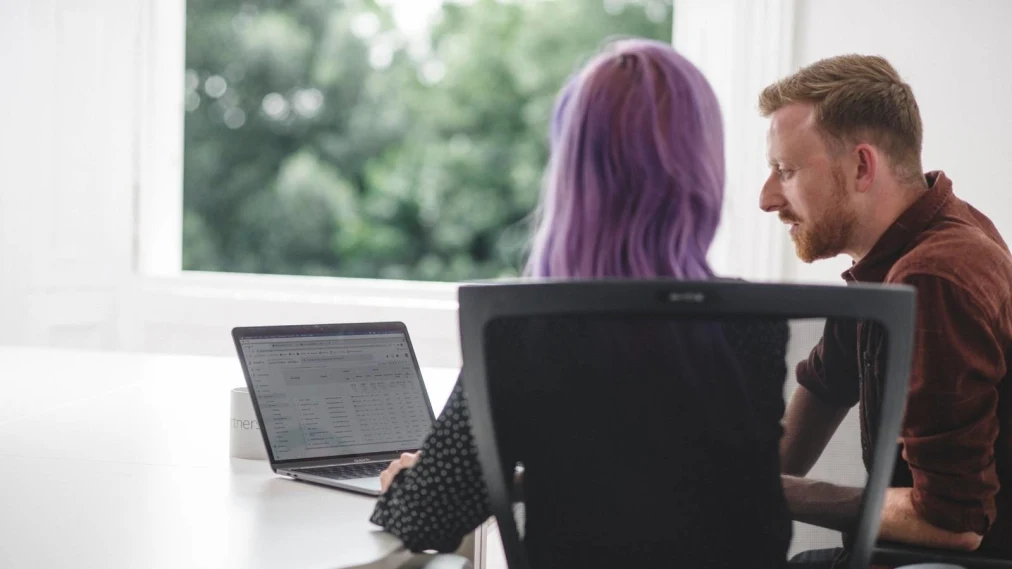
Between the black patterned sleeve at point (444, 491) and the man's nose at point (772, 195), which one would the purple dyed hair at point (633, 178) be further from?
the man's nose at point (772, 195)

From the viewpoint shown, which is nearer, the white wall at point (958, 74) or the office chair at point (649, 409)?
the office chair at point (649, 409)

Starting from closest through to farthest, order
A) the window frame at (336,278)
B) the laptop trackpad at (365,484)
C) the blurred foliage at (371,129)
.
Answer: the laptop trackpad at (365,484), the window frame at (336,278), the blurred foliage at (371,129)

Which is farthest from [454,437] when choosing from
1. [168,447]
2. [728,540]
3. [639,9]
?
[639,9]

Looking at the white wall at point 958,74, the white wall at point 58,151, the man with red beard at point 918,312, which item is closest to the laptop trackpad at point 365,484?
the man with red beard at point 918,312

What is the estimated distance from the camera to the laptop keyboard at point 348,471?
55.1 inches

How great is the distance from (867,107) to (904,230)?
0.18 metres

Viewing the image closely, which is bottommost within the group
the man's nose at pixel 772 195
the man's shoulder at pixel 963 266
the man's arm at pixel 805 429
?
the man's arm at pixel 805 429

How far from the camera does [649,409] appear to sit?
2.87 ft

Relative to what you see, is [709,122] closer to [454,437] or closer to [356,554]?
[454,437]

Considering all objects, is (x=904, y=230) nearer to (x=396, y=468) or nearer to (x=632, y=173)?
(x=632, y=173)

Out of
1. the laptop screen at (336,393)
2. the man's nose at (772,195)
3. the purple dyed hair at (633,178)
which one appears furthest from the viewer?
the man's nose at (772,195)

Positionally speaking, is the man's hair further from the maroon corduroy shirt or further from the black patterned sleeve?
the black patterned sleeve

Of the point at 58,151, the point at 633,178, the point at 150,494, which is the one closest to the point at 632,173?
the point at 633,178

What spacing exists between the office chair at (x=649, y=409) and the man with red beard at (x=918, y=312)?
27 millimetres
